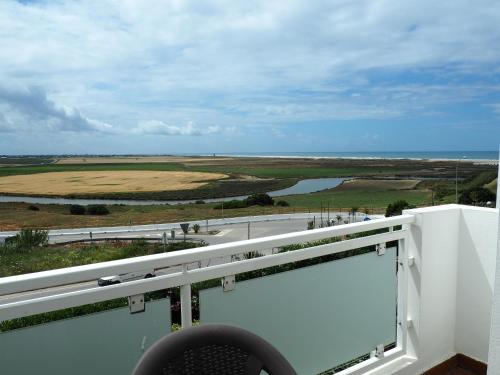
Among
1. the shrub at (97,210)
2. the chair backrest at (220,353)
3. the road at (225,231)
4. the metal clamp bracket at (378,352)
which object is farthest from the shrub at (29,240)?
the chair backrest at (220,353)

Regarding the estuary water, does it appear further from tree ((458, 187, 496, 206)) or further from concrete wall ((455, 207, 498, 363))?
concrete wall ((455, 207, 498, 363))

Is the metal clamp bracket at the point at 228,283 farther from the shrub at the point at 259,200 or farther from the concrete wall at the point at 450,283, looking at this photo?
Result: the shrub at the point at 259,200

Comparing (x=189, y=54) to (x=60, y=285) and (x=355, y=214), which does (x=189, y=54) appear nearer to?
(x=355, y=214)

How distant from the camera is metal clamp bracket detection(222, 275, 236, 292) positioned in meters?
1.46

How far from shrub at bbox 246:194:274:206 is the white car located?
253 ft

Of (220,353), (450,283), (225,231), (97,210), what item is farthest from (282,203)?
(220,353)

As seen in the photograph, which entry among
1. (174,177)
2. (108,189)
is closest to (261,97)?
(174,177)

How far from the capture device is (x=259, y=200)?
7994 centimetres

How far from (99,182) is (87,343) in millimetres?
89744

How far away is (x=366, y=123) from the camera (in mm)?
103000

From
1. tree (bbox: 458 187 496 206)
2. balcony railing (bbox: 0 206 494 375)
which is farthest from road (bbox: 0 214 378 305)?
balcony railing (bbox: 0 206 494 375)

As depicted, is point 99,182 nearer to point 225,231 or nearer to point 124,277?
point 225,231

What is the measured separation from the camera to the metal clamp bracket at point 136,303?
49.1 inches

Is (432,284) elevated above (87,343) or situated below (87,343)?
below
